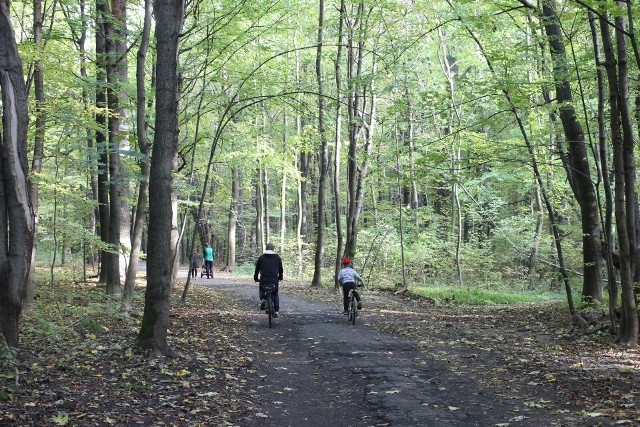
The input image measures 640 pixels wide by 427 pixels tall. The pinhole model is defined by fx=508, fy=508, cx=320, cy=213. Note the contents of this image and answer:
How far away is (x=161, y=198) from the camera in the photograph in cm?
753

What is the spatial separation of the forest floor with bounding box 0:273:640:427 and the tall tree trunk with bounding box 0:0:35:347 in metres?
0.81

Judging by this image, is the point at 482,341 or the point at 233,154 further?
the point at 233,154

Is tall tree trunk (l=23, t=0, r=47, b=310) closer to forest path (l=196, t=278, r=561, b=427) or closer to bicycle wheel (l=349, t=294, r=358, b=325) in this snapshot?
forest path (l=196, t=278, r=561, b=427)

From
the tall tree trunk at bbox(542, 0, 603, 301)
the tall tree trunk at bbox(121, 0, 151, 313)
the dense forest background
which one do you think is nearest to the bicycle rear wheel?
the dense forest background

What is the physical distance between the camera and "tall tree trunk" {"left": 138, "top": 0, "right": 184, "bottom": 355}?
24.6 ft

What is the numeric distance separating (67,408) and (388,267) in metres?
20.8

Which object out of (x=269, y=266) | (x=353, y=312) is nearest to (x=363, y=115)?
(x=269, y=266)

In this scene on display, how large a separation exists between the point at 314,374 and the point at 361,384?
0.94 meters

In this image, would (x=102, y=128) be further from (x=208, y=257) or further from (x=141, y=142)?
(x=208, y=257)

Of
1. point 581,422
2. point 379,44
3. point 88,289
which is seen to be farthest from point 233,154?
point 581,422

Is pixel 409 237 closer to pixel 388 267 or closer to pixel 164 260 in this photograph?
pixel 388 267

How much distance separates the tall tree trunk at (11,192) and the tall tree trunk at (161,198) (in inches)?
64.9

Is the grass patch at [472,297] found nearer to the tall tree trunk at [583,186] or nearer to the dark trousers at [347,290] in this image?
the tall tree trunk at [583,186]

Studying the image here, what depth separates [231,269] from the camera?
33.6 metres
